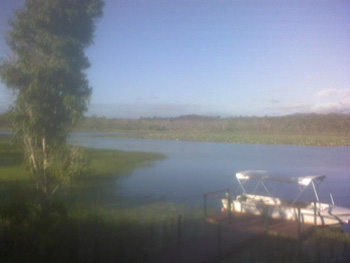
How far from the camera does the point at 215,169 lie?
21.1 meters

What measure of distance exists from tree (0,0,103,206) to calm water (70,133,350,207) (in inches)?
48.5

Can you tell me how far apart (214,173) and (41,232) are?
1344 centimetres

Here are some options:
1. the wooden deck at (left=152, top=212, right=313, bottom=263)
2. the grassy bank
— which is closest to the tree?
the wooden deck at (left=152, top=212, right=313, bottom=263)

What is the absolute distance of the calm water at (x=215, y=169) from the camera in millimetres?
15734

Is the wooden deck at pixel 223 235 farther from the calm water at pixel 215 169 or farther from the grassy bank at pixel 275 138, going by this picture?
the grassy bank at pixel 275 138

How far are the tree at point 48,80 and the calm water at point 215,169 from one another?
1.23 m

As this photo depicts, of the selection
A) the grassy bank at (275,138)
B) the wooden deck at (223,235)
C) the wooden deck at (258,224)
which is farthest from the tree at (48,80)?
the grassy bank at (275,138)

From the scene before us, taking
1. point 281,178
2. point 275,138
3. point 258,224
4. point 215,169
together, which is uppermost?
point 275,138

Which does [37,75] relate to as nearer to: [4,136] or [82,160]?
[82,160]

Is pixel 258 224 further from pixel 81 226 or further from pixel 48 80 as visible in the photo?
pixel 48 80

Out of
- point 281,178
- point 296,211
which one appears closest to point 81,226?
point 296,211

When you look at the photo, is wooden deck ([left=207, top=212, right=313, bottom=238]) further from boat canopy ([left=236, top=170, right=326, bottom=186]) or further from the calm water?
the calm water

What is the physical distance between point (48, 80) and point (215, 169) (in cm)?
1351

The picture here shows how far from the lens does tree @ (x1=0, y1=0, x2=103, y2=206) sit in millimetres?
10477
